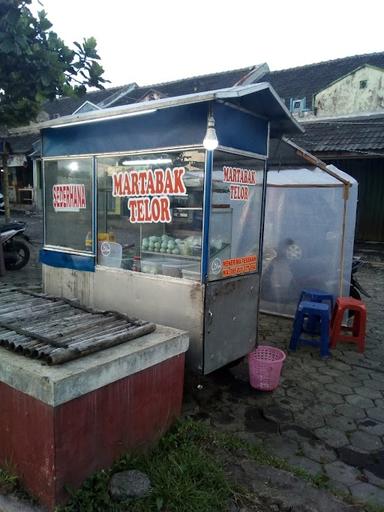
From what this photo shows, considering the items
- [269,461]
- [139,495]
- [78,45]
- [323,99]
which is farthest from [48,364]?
[323,99]

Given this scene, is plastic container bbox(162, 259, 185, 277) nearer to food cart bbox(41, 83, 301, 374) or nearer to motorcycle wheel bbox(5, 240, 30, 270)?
food cart bbox(41, 83, 301, 374)

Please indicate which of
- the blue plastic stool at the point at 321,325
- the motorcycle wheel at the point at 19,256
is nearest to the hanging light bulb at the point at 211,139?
the blue plastic stool at the point at 321,325

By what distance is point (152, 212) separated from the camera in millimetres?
3945

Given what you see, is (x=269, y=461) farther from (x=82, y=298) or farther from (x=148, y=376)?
(x=82, y=298)

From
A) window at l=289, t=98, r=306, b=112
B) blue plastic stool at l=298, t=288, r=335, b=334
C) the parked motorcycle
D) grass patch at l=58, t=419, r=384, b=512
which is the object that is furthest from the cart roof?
window at l=289, t=98, r=306, b=112

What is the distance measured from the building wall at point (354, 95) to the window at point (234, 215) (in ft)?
35.4

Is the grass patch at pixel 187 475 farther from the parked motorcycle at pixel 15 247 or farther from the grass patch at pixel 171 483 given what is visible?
the parked motorcycle at pixel 15 247

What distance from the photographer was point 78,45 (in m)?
5.05

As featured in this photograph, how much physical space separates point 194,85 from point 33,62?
18932mm

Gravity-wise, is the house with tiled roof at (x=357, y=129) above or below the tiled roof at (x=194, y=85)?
below

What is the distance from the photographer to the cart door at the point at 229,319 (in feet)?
12.0

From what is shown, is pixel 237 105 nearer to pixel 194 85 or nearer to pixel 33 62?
pixel 33 62

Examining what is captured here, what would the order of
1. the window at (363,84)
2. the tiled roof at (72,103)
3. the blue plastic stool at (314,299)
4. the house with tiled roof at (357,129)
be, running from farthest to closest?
the tiled roof at (72,103)
the window at (363,84)
the house with tiled roof at (357,129)
the blue plastic stool at (314,299)

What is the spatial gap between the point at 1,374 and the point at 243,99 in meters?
2.93
